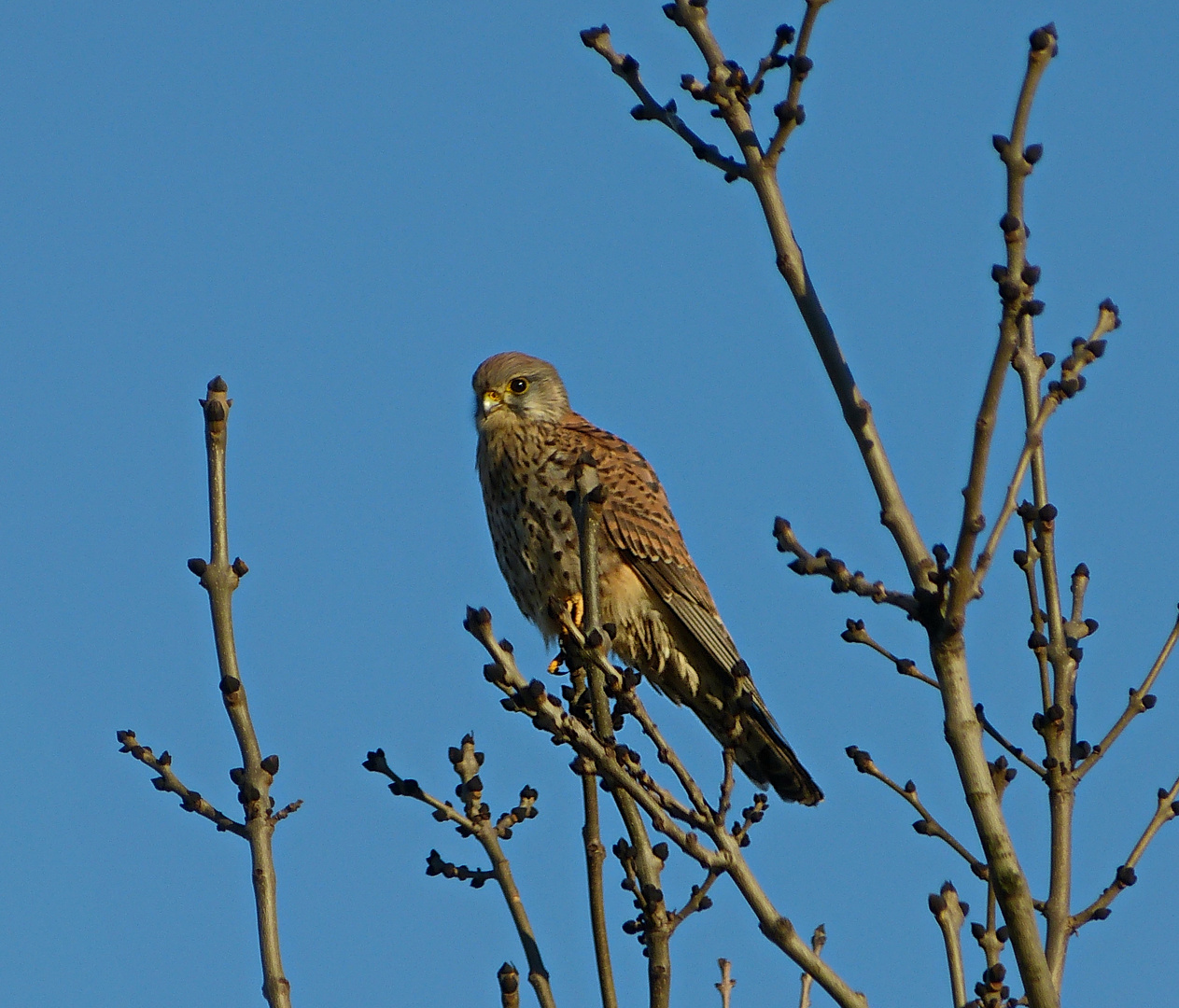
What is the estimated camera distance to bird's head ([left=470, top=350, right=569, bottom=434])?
6.20m

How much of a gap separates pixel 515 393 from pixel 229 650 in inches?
145

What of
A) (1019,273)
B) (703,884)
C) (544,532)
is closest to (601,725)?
(703,884)

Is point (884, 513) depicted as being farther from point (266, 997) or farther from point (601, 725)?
point (266, 997)

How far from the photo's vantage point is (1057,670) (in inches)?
109

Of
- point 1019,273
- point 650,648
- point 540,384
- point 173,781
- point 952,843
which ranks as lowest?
point 952,843

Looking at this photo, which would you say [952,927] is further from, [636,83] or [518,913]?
[636,83]

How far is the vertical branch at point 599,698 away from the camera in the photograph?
8.66 ft

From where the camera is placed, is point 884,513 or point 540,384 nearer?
point 884,513

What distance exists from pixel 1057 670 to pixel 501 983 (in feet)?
3.73

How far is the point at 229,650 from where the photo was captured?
2.68 metres

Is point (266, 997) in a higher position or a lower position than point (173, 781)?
lower

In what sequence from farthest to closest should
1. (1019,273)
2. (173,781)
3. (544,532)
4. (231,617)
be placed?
(544,532)
(173,781)
(231,617)
(1019,273)

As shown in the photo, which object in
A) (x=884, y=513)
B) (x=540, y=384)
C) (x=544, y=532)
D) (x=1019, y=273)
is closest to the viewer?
(x=1019, y=273)

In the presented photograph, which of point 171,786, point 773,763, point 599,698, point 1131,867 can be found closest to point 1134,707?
point 1131,867
